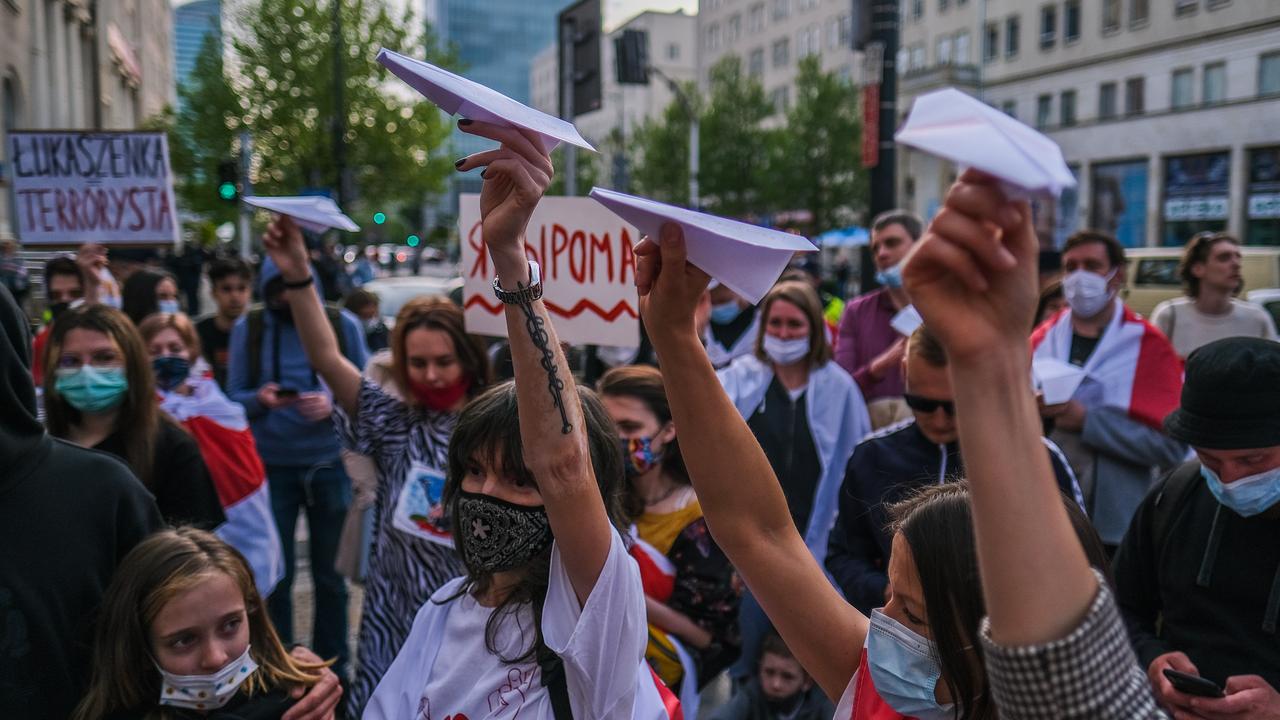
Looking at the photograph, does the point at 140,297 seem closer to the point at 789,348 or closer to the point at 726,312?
the point at 726,312

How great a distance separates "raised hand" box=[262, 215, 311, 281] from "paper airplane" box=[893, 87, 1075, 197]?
274cm

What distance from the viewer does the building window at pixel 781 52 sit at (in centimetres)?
6689

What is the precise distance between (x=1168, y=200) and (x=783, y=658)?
38918mm

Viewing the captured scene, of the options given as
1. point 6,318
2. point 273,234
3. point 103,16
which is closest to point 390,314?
point 273,234

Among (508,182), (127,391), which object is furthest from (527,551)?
(127,391)

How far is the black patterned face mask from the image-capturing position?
2.13m

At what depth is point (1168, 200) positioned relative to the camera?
37.7 m

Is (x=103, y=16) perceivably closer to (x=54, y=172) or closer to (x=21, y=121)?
(x=21, y=121)

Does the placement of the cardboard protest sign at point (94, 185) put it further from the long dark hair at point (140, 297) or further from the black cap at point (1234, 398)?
the black cap at point (1234, 398)

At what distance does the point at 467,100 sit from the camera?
5.05ft

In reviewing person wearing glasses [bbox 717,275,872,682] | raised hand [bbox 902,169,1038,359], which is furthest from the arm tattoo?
person wearing glasses [bbox 717,275,872,682]

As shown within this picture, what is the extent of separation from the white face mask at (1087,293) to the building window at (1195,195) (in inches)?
1338

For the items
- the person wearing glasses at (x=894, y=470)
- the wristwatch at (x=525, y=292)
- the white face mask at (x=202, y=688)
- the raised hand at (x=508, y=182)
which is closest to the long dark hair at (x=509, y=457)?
the wristwatch at (x=525, y=292)

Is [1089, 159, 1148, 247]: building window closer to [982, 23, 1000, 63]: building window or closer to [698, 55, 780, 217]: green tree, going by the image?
[982, 23, 1000, 63]: building window
